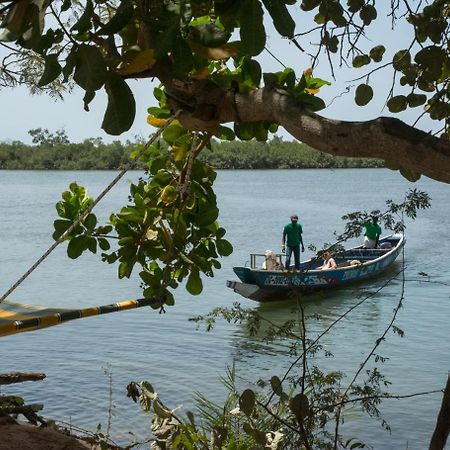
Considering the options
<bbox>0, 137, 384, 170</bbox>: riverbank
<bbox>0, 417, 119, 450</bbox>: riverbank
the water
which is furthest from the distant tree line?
<bbox>0, 417, 119, 450</bbox>: riverbank

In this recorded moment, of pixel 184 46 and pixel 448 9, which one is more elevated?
pixel 448 9

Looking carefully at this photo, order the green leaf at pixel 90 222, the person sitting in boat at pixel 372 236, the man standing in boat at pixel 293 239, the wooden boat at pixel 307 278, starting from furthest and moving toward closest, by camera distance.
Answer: the person sitting in boat at pixel 372 236 → the man standing in boat at pixel 293 239 → the wooden boat at pixel 307 278 → the green leaf at pixel 90 222

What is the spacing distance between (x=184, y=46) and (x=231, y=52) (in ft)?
0.40

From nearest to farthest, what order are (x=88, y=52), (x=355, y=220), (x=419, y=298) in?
(x=88, y=52)
(x=355, y=220)
(x=419, y=298)

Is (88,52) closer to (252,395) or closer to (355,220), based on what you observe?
(252,395)

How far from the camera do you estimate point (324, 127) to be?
5.25 ft

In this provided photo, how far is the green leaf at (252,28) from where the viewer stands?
1.46m

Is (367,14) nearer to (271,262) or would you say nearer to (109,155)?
(271,262)

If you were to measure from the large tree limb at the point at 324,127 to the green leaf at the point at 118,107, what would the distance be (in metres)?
0.37

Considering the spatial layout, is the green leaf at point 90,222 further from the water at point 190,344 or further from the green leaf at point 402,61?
the green leaf at point 402,61

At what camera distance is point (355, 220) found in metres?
3.24

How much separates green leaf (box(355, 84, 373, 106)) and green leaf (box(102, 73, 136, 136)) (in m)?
0.94

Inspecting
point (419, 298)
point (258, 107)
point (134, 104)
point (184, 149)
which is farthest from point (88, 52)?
point (419, 298)

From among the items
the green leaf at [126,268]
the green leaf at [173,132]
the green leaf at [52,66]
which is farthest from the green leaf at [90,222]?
the green leaf at [52,66]
